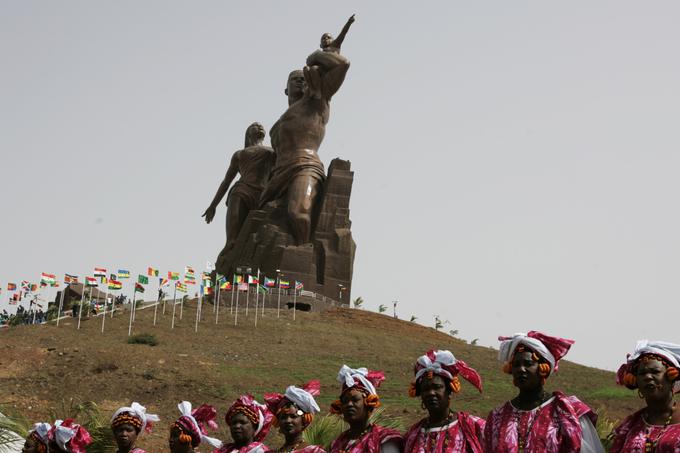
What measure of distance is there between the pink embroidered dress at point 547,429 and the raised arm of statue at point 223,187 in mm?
34034

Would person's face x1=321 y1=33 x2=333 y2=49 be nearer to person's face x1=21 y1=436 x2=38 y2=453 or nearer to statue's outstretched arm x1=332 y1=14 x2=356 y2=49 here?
statue's outstretched arm x1=332 y1=14 x2=356 y2=49

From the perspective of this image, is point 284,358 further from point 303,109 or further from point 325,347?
point 303,109

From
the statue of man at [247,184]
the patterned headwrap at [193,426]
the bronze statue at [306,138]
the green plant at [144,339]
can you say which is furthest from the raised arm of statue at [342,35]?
the patterned headwrap at [193,426]

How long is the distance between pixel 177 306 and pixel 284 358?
10762 mm

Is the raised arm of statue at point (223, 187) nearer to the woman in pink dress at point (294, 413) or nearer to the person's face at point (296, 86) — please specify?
the person's face at point (296, 86)

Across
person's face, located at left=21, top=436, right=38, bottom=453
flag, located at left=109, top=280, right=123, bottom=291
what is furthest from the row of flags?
person's face, located at left=21, top=436, right=38, bottom=453

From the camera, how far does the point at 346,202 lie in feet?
117

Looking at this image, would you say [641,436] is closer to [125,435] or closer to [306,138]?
[125,435]

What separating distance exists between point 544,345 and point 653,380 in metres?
0.76

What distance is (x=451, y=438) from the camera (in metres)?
5.72

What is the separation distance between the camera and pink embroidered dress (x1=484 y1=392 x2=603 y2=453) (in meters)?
5.40

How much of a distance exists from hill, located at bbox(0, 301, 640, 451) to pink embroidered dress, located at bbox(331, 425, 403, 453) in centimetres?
688

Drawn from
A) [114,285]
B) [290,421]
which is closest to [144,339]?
[114,285]

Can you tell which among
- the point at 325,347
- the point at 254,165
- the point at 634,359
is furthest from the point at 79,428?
the point at 254,165
